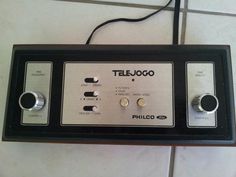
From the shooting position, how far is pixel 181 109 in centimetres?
46

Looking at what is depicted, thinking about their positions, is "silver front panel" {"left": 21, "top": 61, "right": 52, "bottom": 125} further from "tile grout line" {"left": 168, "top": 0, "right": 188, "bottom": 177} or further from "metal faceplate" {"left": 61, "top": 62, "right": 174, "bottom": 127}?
"tile grout line" {"left": 168, "top": 0, "right": 188, "bottom": 177}

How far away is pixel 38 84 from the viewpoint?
1.56 feet

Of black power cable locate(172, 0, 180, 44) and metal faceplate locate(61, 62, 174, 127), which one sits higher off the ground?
black power cable locate(172, 0, 180, 44)

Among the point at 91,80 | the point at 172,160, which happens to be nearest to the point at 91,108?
the point at 91,80

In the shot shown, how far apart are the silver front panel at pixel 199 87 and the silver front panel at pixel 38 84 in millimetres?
219

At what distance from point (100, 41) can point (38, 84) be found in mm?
139

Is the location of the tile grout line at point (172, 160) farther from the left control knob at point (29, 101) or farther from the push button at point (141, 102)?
the left control knob at point (29, 101)

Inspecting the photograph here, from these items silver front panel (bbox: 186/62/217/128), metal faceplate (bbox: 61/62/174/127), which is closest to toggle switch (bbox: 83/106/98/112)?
metal faceplate (bbox: 61/62/174/127)

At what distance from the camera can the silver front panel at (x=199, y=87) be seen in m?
0.46

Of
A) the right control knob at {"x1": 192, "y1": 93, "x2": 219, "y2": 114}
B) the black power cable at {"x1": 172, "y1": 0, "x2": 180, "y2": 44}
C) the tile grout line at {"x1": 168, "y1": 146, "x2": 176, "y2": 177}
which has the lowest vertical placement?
the tile grout line at {"x1": 168, "y1": 146, "x2": 176, "y2": 177}

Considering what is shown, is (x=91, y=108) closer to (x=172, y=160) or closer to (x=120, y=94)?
(x=120, y=94)

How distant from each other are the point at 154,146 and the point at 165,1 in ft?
0.86

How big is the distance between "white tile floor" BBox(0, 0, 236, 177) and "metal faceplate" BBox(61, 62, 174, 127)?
2.8 inches

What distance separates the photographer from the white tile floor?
505 millimetres
